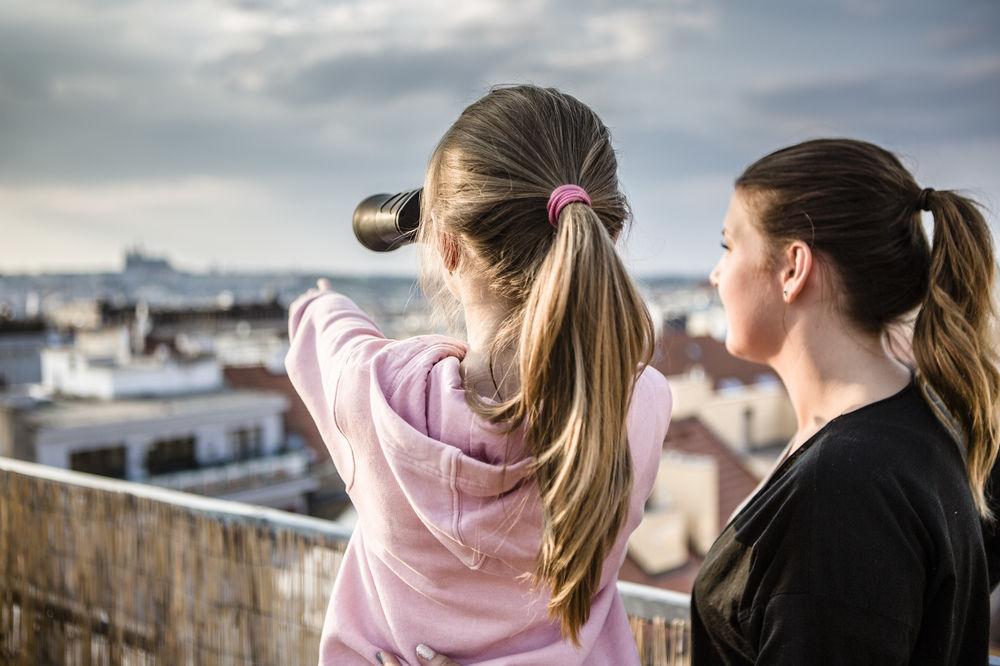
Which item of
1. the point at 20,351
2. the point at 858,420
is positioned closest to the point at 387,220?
the point at 858,420

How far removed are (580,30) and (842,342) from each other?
3330 centimetres

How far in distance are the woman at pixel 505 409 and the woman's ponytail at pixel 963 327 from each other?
0.29 metres

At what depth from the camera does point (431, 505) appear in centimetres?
85

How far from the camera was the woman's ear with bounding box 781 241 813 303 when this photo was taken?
37.3 inches

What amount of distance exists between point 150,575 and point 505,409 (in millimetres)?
1391

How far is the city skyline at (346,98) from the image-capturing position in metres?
25.2

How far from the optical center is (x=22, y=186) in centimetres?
2892

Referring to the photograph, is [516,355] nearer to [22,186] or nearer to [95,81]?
[95,81]

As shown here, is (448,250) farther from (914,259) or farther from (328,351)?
(914,259)

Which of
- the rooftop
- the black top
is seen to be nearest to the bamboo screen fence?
the black top

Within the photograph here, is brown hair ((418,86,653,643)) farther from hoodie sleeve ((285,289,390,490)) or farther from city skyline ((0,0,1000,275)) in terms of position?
city skyline ((0,0,1000,275))

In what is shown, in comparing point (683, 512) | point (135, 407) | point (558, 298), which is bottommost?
point (683, 512)

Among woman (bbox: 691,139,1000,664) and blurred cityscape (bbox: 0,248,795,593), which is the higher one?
woman (bbox: 691,139,1000,664)

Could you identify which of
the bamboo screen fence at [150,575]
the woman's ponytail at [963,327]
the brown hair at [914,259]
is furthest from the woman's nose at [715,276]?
the bamboo screen fence at [150,575]
